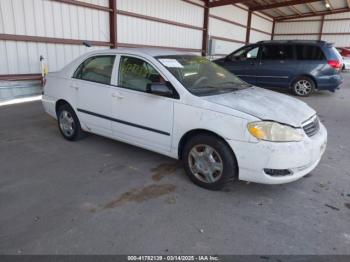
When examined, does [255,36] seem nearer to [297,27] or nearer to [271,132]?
[297,27]

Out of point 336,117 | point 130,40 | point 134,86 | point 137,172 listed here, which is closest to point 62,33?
point 130,40

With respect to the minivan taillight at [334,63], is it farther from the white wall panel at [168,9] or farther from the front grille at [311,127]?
the white wall panel at [168,9]

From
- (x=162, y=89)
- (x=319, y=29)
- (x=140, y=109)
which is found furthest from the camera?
(x=319, y=29)

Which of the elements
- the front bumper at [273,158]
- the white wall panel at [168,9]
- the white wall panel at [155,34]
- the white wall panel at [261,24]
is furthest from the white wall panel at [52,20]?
the white wall panel at [261,24]

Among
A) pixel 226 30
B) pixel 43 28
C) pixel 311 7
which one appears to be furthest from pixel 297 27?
pixel 43 28

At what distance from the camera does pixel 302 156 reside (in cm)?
278

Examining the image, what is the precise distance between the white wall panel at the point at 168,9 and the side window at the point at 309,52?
579 cm

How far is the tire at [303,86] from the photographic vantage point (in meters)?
8.92

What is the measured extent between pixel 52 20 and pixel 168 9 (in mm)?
5598

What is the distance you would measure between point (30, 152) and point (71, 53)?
18.3 feet

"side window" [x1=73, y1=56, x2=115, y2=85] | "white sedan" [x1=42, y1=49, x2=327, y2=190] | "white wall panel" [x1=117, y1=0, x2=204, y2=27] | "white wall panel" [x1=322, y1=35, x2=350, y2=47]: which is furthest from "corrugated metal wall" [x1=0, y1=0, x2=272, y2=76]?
"white wall panel" [x1=322, y1=35, x2=350, y2=47]

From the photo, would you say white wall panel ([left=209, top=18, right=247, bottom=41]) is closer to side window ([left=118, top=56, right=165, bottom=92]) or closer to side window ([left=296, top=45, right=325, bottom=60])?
side window ([left=296, top=45, right=325, bottom=60])

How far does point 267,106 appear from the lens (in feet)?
9.97

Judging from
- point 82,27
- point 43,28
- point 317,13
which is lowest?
→ point 43,28
